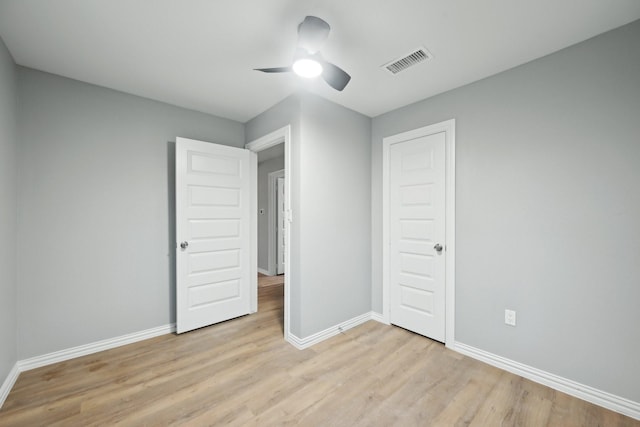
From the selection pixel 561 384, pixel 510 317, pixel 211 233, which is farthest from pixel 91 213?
pixel 561 384

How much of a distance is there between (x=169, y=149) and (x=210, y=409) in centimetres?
242

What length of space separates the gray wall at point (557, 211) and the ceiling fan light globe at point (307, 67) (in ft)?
4.85

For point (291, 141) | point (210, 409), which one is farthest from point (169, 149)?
point (210, 409)

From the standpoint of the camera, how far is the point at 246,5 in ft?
5.06

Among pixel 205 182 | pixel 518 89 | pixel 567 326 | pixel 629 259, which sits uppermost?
pixel 518 89

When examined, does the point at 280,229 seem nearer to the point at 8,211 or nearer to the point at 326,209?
the point at 326,209

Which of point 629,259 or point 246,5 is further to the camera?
point 629,259

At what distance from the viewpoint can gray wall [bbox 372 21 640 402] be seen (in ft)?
5.60

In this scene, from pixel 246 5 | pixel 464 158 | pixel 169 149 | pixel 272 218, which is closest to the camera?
pixel 246 5

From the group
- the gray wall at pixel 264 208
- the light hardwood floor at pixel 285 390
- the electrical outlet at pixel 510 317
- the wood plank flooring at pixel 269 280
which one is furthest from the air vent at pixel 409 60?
the wood plank flooring at pixel 269 280

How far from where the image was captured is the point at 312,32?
1.57 meters

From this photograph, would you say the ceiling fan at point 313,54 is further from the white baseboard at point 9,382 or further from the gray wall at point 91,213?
the white baseboard at point 9,382

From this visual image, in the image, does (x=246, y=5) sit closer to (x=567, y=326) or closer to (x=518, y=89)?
(x=518, y=89)

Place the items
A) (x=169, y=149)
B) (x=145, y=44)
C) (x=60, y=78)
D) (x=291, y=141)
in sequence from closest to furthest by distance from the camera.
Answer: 1. (x=145, y=44)
2. (x=60, y=78)
3. (x=291, y=141)
4. (x=169, y=149)
